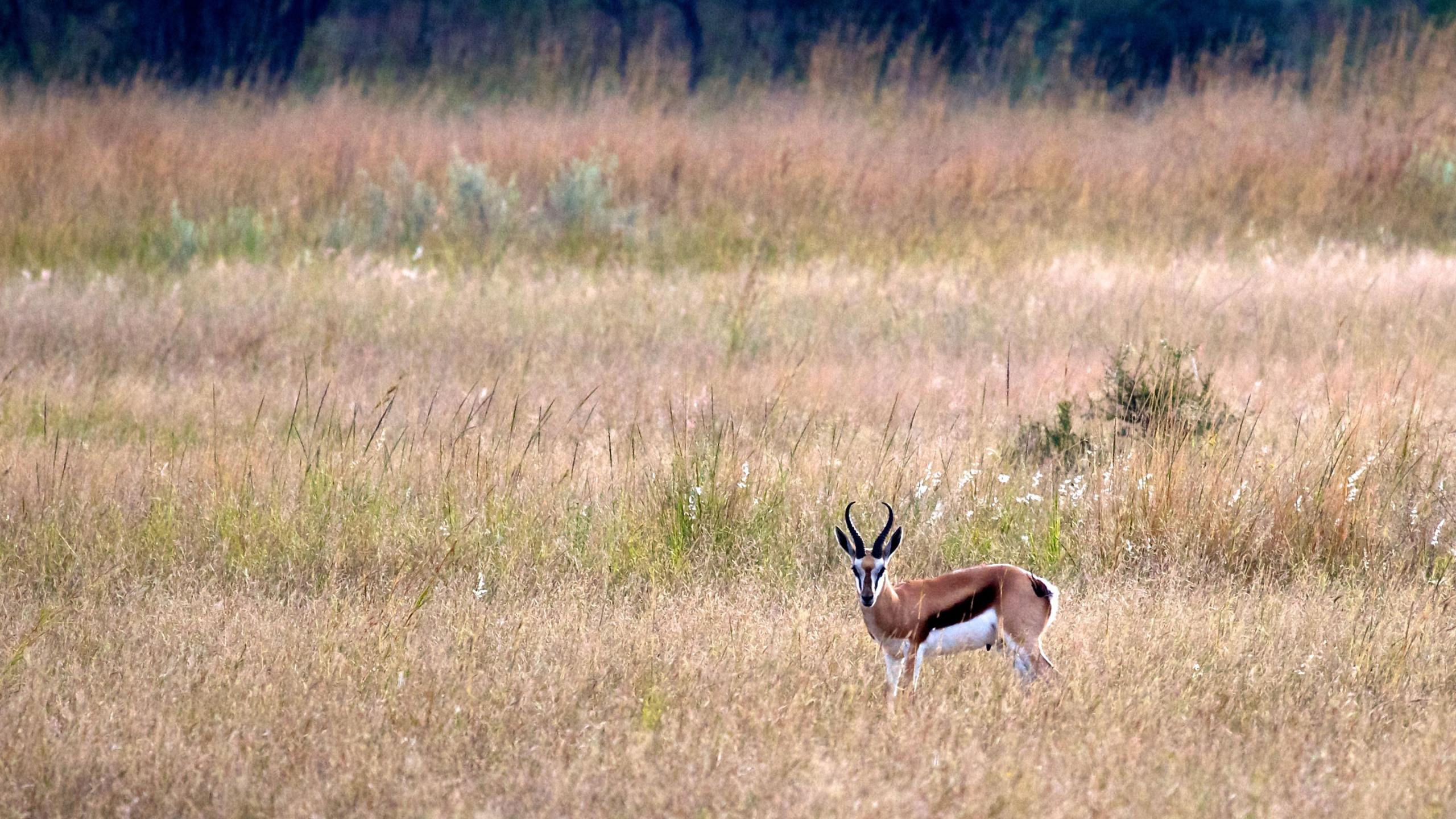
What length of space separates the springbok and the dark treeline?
50.7 ft

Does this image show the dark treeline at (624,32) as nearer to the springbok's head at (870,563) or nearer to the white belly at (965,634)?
the springbok's head at (870,563)

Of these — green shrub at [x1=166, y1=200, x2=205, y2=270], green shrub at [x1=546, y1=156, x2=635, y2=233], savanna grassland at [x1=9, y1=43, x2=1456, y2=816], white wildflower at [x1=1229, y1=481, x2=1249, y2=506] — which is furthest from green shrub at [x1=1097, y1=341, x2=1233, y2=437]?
green shrub at [x1=166, y1=200, x2=205, y2=270]

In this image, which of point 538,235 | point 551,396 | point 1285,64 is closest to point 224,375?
point 551,396

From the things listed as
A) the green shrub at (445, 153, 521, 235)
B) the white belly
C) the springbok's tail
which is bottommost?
the green shrub at (445, 153, 521, 235)

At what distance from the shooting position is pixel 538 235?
12719 mm

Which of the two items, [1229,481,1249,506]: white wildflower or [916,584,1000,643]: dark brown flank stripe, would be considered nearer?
[916,584,1000,643]: dark brown flank stripe

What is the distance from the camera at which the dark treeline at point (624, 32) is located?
21.0 m

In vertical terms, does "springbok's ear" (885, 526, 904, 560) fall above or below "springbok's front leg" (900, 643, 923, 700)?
above

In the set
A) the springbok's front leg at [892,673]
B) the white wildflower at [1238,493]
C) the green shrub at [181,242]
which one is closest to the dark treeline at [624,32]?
the green shrub at [181,242]

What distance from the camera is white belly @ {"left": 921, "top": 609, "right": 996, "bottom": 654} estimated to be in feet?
13.4

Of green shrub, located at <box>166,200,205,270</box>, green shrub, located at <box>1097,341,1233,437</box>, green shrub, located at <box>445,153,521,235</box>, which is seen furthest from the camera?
green shrub, located at <box>445,153,521,235</box>

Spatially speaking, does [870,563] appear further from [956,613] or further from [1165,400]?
[1165,400]

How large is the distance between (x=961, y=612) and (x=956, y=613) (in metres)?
0.01

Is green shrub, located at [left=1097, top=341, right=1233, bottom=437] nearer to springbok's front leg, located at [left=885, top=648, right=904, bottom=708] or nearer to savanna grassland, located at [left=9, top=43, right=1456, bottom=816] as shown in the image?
savanna grassland, located at [left=9, top=43, right=1456, bottom=816]
